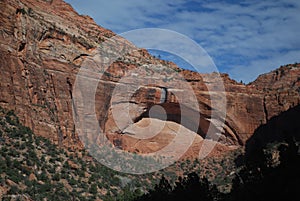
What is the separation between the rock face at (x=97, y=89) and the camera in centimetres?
3728

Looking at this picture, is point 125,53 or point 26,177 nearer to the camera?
point 26,177

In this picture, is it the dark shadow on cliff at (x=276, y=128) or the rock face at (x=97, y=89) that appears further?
the dark shadow on cliff at (x=276, y=128)

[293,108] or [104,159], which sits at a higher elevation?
[293,108]

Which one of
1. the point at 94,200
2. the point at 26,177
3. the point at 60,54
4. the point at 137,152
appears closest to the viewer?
the point at 26,177

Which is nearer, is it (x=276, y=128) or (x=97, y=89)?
(x=97, y=89)

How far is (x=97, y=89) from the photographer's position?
45000mm

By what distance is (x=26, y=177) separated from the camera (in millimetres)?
30875

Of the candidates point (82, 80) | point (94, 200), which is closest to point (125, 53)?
point (82, 80)

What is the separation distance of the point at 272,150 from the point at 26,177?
79.7ft

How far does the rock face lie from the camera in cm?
3728

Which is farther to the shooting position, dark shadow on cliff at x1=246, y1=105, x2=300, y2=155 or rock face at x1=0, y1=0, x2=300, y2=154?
dark shadow on cliff at x1=246, y1=105, x2=300, y2=155

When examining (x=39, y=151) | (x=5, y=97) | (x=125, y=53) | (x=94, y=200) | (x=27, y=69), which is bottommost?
Answer: (x=94, y=200)

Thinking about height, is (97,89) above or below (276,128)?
above

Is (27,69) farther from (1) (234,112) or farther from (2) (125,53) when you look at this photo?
(1) (234,112)
